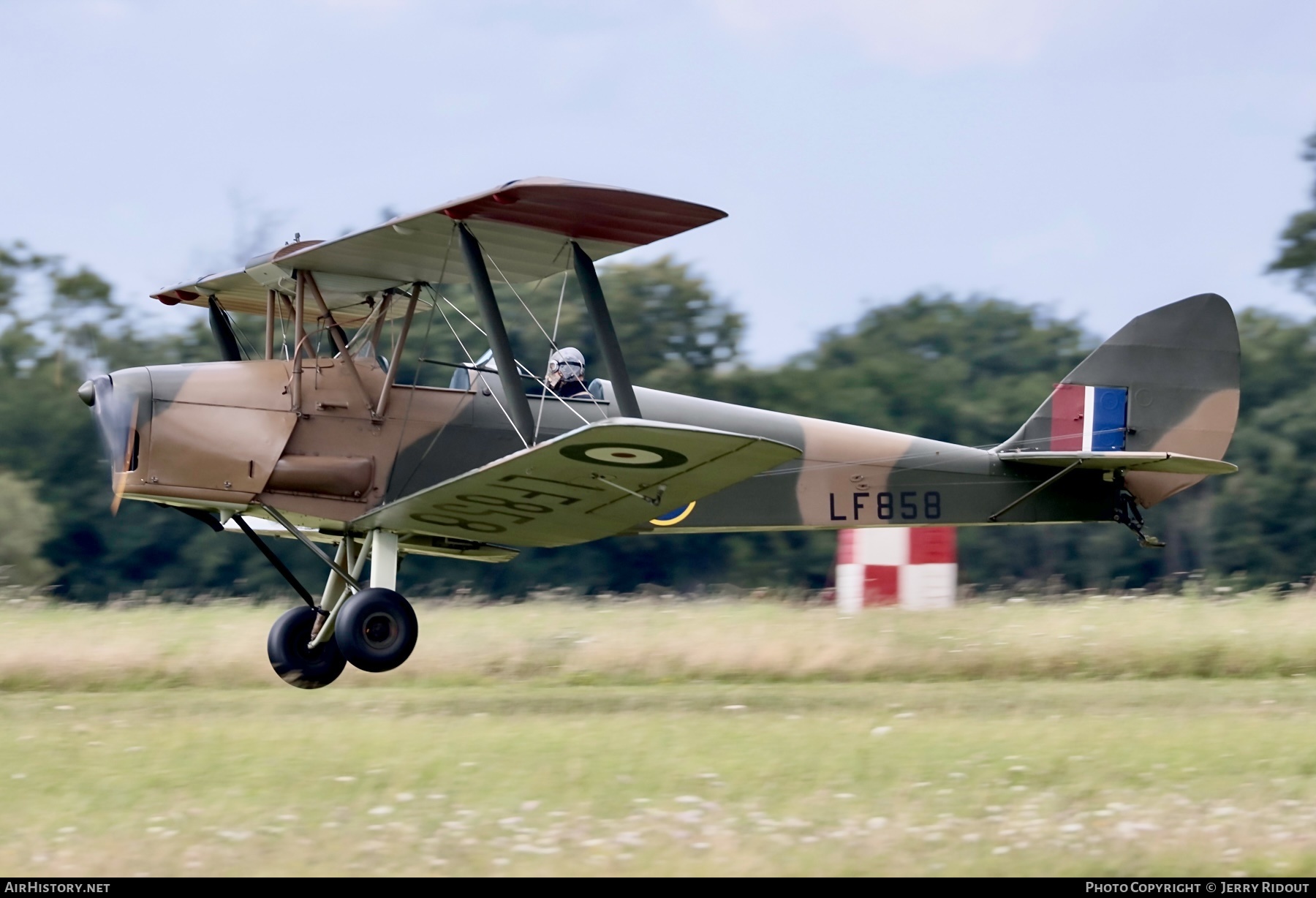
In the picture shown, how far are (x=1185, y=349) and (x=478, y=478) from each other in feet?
17.6

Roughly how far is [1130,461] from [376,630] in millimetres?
4848

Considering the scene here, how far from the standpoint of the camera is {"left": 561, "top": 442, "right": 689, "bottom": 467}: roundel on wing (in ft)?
22.4

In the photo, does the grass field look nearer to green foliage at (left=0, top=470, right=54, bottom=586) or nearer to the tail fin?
the tail fin

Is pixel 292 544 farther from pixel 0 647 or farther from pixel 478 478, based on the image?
pixel 478 478

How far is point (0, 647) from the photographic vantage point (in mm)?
9938

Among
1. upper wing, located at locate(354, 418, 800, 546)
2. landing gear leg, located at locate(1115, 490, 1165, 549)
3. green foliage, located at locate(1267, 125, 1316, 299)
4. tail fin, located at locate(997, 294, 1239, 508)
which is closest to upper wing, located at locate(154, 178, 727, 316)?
upper wing, located at locate(354, 418, 800, 546)

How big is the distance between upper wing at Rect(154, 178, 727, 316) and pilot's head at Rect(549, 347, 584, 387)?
529mm

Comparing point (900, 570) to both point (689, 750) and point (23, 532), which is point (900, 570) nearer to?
point (689, 750)

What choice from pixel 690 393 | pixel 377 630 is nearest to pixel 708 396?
pixel 690 393

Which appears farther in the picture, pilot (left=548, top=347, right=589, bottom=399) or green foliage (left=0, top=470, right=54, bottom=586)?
green foliage (left=0, top=470, right=54, bottom=586)

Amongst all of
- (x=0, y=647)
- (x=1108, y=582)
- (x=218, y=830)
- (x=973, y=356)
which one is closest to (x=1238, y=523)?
(x=1108, y=582)

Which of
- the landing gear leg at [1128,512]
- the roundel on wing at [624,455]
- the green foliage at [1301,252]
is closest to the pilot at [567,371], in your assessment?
the roundel on wing at [624,455]

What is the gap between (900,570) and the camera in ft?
44.5

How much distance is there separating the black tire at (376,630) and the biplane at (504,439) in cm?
1
